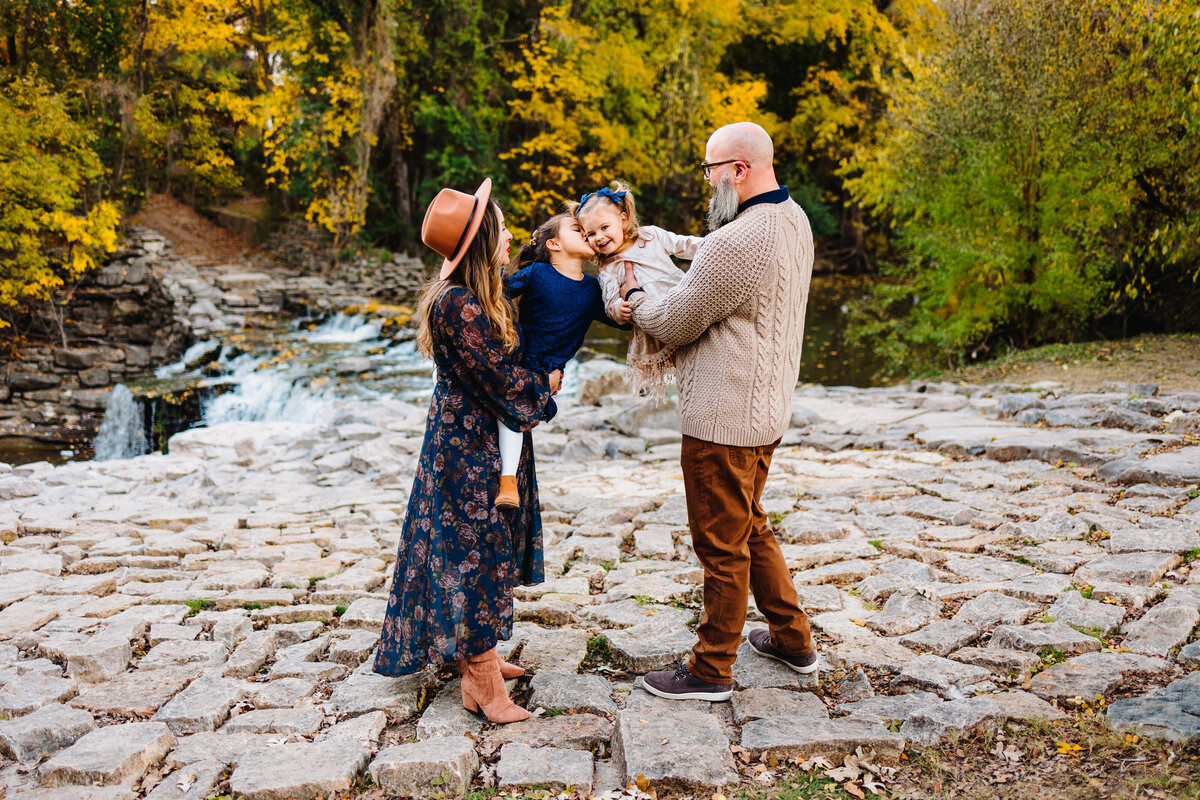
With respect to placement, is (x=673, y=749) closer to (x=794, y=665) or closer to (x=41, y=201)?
(x=794, y=665)

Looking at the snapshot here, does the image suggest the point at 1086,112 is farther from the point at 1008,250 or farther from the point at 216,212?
the point at 216,212

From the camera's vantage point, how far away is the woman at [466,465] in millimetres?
2973

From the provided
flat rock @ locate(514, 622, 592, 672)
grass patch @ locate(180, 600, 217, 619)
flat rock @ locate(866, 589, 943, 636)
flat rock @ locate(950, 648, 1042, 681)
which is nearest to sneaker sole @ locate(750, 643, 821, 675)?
flat rock @ locate(866, 589, 943, 636)

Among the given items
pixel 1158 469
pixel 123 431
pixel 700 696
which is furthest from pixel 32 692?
pixel 123 431

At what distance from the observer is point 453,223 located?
9.71 ft

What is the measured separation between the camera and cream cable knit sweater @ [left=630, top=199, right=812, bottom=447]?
112 inches

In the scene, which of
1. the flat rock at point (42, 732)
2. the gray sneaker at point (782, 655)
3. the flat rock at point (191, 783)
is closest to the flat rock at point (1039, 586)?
the gray sneaker at point (782, 655)

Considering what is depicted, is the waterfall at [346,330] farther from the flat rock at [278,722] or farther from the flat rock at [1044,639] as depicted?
the flat rock at [1044,639]

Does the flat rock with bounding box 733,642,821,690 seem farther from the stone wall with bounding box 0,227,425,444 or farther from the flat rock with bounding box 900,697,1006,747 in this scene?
the stone wall with bounding box 0,227,425,444

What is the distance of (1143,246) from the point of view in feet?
37.7

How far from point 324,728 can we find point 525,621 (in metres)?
1.24

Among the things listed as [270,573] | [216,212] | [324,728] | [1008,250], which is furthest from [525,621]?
[216,212]

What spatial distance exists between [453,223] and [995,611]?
3063mm

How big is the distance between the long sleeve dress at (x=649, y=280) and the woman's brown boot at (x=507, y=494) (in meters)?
0.61
